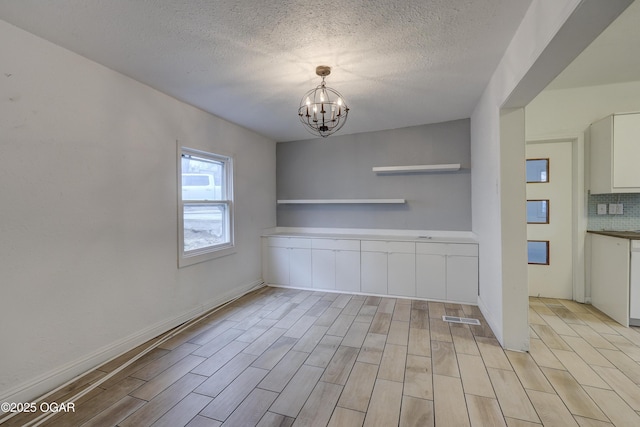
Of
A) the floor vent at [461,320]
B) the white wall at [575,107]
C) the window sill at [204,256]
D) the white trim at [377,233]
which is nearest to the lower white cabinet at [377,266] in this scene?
the white trim at [377,233]

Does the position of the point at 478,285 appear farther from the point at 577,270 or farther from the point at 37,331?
the point at 37,331

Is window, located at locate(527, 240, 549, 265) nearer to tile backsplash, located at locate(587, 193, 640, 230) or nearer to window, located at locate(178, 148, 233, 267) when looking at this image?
tile backsplash, located at locate(587, 193, 640, 230)

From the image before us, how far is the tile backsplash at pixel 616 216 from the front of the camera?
3.33 meters

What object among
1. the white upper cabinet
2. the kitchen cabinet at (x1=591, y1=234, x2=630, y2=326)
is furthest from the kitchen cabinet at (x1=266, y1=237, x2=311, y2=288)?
the white upper cabinet

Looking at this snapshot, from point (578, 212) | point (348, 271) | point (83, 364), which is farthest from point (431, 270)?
point (83, 364)

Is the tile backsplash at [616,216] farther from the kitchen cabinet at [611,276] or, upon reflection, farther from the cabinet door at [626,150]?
the cabinet door at [626,150]

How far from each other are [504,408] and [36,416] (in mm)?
2992

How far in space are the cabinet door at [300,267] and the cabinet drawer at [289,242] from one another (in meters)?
0.06

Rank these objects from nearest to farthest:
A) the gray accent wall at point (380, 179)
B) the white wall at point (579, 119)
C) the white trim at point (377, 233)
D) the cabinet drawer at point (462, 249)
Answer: the white wall at point (579, 119) → the cabinet drawer at point (462, 249) → the white trim at point (377, 233) → the gray accent wall at point (380, 179)

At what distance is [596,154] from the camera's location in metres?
3.38

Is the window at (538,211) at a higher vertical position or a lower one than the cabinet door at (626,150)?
lower

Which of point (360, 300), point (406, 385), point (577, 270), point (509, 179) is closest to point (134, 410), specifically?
point (406, 385)

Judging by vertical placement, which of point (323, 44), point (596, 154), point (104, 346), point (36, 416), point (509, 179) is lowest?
point (36, 416)

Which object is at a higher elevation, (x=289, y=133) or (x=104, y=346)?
(x=289, y=133)
